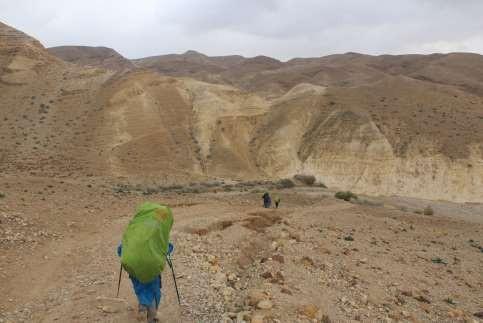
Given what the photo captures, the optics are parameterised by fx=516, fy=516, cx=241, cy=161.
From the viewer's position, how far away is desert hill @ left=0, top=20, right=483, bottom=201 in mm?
29266

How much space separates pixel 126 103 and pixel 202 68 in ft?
235

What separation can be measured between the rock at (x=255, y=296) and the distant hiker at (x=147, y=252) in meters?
1.41

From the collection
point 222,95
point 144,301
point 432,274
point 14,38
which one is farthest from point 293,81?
point 144,301

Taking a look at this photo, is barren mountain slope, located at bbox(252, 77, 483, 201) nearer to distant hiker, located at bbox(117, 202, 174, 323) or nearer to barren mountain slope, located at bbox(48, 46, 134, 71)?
distant hiker, located at bbox(117, 202, 174, 323)

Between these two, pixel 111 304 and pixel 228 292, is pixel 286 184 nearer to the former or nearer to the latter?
pixel 228 292

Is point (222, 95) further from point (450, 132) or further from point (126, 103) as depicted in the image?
point (450, 132)

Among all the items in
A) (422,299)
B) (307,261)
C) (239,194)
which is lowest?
(239,194)

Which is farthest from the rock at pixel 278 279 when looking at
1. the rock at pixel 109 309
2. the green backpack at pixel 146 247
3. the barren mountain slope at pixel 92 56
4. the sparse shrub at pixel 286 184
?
the barren mountain slope at pixel 92 56

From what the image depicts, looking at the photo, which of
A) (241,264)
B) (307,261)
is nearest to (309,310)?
(241,264)

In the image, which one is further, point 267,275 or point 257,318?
point 267,275

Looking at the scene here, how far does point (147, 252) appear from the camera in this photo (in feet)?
18.9

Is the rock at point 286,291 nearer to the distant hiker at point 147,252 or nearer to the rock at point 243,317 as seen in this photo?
the rock at point 243,317

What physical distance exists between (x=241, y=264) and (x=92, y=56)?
109m

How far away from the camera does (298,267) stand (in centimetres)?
954
